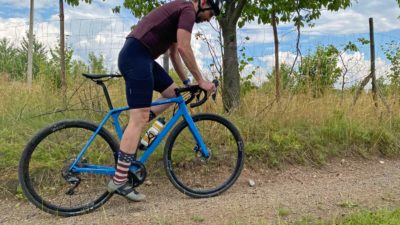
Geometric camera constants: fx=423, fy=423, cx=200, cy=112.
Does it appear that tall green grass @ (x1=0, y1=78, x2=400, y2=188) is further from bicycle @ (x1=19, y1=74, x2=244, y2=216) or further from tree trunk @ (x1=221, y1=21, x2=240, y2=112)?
bicycle @ (x1=19, y1=74, x2=244, y2=216)

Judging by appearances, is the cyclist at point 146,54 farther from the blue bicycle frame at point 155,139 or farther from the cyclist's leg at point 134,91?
the blue bicycle frame at point 155,139

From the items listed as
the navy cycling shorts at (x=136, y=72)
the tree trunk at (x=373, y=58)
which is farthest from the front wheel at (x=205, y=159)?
the tree trunk at (x=373, y=58)

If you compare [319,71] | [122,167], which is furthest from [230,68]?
[122,167]

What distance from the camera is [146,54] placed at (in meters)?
3.84

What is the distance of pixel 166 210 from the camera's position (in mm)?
3947

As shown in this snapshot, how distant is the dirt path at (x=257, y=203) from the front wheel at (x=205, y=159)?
0.16 meters

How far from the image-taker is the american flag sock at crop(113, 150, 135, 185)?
3857 mm

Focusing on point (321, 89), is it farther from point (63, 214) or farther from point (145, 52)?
point (63, 214)

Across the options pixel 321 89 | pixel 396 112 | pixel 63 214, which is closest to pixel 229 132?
pixel 63 214

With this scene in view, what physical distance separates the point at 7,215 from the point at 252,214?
2.34 meters

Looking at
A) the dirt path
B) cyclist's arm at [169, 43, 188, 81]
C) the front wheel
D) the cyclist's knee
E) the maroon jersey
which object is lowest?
the dirt path

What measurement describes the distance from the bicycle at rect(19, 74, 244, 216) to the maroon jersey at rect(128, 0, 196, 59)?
51 cm

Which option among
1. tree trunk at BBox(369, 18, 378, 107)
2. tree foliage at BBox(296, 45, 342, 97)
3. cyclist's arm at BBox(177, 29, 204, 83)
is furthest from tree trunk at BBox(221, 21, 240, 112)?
cyclist's arm at BBox(177, 29, 204, 83)

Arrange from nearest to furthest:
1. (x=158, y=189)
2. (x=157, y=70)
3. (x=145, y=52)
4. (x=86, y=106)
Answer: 1. (x=145, y=52)
2. (x=157, y=70)
3. (x=158, y=189)
4. (x=86, y=106)
